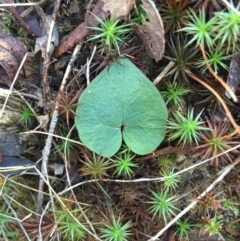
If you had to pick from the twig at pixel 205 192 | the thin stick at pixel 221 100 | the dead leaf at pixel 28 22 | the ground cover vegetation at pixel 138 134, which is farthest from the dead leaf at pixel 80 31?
the twig at pixel 205 192

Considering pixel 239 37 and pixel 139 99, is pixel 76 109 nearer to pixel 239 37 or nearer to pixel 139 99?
pixel 139 99

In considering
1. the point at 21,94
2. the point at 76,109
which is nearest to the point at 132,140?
the point at 76,109

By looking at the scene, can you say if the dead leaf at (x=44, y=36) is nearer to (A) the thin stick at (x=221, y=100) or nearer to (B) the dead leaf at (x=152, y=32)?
(B) the dead leaf at (x=152, y=32)

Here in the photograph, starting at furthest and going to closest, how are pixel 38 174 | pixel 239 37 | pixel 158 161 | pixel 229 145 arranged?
pixel 38 174, pixel 158 161, pixel 229 145, pixel 239 37

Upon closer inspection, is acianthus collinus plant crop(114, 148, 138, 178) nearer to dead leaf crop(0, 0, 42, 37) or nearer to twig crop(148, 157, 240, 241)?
twig crop(148, 157, 240, 241)

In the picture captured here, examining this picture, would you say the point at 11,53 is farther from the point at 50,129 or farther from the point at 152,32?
the point at 152,32

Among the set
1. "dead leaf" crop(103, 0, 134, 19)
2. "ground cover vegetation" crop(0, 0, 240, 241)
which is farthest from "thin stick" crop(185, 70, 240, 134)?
"dead leaf" crop(103, 0, 134, 19)

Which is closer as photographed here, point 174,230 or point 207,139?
point 207,139
